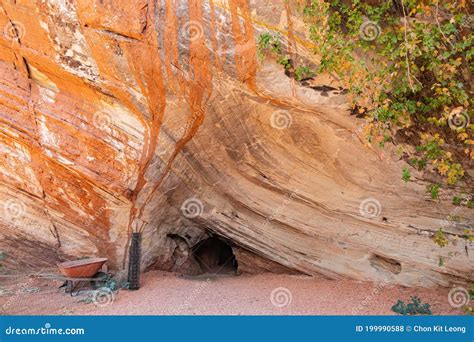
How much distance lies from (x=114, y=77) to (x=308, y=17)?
290cm

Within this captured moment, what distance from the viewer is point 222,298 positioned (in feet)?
20.9

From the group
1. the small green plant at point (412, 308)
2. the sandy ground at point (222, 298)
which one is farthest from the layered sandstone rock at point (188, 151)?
the small green plant at point (412, 308)

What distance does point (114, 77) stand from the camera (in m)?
6.28

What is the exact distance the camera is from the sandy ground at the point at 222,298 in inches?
229

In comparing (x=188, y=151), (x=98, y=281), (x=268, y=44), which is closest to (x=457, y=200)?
(x=268, y=44)

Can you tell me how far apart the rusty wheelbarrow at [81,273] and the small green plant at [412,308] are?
14.4 ft

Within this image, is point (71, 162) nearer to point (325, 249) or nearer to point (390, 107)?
point (325, 249)

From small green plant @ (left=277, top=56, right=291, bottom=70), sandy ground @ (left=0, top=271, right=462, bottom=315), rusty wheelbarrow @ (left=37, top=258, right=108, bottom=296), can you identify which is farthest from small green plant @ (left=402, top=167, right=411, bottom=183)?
rusty wheelbarrow @ (left=37, top=258, right=108, bottom=296)

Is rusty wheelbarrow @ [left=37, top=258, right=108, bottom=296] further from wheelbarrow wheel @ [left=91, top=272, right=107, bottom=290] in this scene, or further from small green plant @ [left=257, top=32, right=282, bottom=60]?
small green plant @ [left=257, top=32, right=282, bottom=60]

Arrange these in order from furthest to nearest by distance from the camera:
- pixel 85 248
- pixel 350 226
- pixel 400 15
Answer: pixel 85 248, pixel 350 226, pixel 400 15

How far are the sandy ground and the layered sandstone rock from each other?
1.03 feet

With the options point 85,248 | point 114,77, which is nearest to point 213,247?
point 85,248

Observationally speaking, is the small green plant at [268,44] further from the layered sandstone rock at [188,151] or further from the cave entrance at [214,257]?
the cave entrance at [214,257]

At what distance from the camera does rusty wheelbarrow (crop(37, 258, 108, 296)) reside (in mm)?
6461
